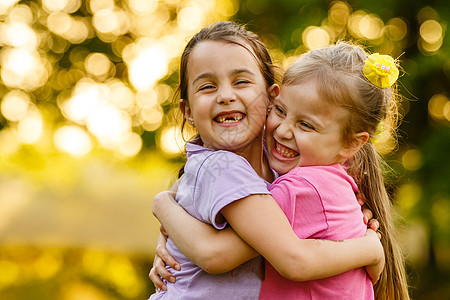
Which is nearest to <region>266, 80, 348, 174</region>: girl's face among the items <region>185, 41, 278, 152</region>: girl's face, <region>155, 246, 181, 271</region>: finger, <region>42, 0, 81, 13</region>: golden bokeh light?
<region>185, 41, 278, 152</region>: girl's face

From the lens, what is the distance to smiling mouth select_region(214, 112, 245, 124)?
8.24 ft

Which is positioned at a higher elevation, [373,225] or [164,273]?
[373,225]

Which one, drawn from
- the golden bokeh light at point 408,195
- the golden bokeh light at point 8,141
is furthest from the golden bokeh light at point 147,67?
the golden bokeh light at point 408,195

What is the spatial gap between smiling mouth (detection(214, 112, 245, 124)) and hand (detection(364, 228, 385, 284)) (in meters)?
0.79

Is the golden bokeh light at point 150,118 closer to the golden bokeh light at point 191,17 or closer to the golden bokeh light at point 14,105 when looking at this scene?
the golden bokeh light at point 191,17

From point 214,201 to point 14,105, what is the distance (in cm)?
743

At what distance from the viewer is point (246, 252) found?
215 cm

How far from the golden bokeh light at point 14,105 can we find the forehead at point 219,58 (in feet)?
22.1

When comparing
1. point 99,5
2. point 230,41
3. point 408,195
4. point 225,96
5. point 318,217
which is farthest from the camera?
point 99,5

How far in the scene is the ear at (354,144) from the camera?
2426 millimetres

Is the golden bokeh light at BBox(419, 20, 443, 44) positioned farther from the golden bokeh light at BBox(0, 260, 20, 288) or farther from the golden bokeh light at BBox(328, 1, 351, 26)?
the golden bokeh light at BBox(0, 260, 20, 288)

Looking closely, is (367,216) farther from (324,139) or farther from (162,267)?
(162,267)

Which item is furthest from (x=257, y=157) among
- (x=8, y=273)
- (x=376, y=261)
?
(x=8, y=273)

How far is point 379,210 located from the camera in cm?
274
